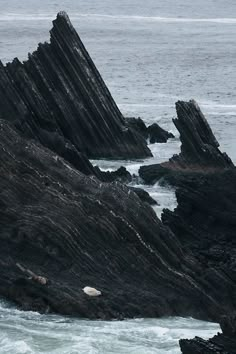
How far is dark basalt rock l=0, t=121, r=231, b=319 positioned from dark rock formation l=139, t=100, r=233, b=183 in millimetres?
11752

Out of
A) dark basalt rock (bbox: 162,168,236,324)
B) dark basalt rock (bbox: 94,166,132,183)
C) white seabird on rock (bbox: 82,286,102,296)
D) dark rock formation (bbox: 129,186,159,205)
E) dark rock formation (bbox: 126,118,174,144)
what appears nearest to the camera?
white seabird on rock (bbox: 82,286,102,296)

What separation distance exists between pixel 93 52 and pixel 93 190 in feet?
212

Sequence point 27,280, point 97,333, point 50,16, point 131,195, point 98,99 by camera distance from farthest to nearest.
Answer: point 50,16 < point 98,99 < point 131,195 < point 27,280 < point 97,333

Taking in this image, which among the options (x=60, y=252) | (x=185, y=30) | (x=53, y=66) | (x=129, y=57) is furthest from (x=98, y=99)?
(x=185, y=30)

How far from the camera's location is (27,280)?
37.3 metres

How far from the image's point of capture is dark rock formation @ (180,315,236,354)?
29.8 metres

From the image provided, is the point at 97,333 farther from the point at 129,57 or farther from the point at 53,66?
the point at 129,57

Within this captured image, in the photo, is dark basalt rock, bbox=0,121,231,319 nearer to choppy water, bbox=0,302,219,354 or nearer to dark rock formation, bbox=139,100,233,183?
choppy water, bbox=0,302,219,354

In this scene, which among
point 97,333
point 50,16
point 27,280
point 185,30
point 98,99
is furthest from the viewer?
point 50,16

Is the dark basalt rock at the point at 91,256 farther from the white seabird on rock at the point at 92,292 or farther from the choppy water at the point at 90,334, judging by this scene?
the choppy water at the point at 90,334

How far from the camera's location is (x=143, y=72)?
9294 cm

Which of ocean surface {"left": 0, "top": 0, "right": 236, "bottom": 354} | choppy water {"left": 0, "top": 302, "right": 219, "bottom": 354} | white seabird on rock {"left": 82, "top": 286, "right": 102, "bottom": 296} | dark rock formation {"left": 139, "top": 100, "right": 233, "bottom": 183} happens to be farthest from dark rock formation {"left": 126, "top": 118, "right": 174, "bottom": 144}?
choppy water {"left": 0, "top": 302, "right": 219, "bottom": 354}

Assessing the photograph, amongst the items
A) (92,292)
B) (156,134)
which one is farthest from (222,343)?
(156,134)

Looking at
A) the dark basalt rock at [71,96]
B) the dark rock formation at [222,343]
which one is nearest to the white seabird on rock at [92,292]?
the dark rock formation at [222,343]
